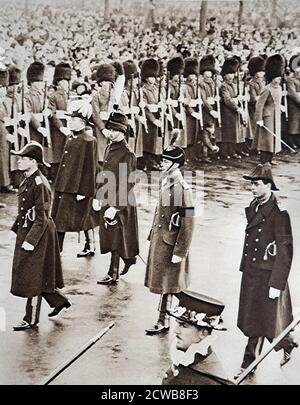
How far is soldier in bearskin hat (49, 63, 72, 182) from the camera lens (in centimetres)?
436

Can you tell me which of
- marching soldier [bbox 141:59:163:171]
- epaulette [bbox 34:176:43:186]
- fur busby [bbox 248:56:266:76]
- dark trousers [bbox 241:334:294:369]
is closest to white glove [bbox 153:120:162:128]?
marching soldier [bbox 141:59:163:171]

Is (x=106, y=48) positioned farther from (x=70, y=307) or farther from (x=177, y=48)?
(x=70, y=307)

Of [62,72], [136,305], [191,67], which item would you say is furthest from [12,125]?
[136,305]

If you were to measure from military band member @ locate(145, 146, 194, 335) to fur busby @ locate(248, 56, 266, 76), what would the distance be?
60cm

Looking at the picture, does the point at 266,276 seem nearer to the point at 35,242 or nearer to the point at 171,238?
the point at 171,238

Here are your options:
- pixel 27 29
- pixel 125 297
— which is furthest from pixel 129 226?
pixel 27 29

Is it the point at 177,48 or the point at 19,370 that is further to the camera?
the point at 177,48

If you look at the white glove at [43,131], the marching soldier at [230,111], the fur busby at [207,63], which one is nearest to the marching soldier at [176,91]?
the fur busby at [207,63]

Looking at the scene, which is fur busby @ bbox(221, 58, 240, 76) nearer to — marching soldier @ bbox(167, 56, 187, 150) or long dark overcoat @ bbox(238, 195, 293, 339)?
marching soldier @ bbox(167, 56, 187, 150)

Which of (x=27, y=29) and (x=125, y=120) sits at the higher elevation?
(x=27, y=29)

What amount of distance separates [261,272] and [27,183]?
1.22 meters

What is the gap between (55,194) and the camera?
433 cm

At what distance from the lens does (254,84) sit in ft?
14.7
